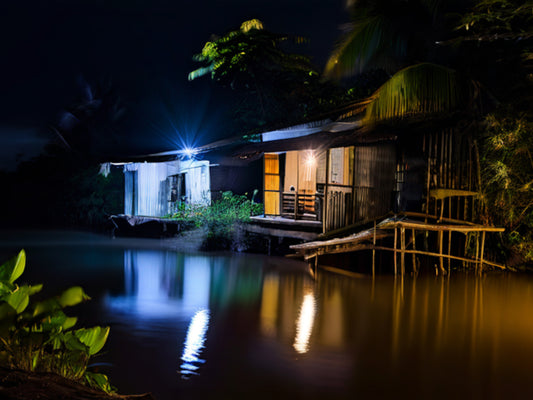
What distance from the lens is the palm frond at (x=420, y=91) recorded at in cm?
1139

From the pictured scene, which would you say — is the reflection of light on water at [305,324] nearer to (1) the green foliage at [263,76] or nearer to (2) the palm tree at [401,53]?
(2) the palm tree at [401,53]

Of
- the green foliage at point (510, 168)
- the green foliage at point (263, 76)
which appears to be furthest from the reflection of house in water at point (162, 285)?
the green foliage at point (263, 76)

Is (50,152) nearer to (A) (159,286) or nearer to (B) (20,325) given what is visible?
(A) (159,286)

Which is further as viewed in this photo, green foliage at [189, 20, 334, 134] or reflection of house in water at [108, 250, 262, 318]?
green foliage at [189, 20, 334, 134]

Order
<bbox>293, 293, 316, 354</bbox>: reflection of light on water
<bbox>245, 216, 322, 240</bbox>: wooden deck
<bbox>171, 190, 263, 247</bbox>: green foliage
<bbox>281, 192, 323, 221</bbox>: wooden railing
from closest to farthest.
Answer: <bbox>293, 293, 316, 354</bbox>: reflection of light on water, <bbox>245, 216, 322, 240</bbox>: wooden deck, <bbox>281, 192, 323, 221</bbox>: wooden railing, <bbox>171, 190, 263, 247</bbox>: green foliage

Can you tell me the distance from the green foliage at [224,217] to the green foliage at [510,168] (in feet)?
24.0

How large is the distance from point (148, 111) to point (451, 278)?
22.2 meters

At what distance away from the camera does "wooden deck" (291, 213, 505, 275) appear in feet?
37.9

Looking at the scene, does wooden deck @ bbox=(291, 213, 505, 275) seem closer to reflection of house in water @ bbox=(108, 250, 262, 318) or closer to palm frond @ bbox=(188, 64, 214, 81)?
reflection of house in water @ bbox=(108, 250, 262, 318)

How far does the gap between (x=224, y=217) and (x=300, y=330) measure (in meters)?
9.08

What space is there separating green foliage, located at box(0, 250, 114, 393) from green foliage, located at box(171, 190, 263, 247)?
12610 millimetres

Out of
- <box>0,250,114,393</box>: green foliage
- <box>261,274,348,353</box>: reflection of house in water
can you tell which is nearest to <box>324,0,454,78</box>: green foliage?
<box>261,274,348,353</box>: reflection of house in water

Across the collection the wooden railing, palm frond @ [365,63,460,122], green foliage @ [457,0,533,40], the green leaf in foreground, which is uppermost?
green foliage @ [457,0,533,40]

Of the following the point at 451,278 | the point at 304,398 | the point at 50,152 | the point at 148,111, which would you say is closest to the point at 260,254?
the point at 451,278
